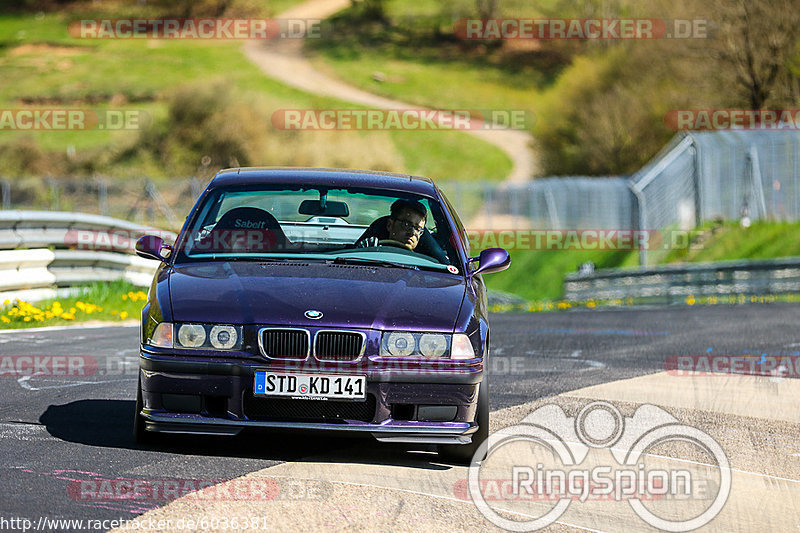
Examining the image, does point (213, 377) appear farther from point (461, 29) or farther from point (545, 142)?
point (461, 29)

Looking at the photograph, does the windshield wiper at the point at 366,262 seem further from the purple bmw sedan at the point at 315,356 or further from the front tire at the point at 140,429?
the front tire at the point at 140,429

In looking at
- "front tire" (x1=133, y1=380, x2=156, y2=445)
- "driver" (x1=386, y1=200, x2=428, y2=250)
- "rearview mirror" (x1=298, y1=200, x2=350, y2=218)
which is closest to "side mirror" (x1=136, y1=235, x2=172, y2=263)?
"rearview mirror" (x1=298, y1=200, x2=350, y2=218)

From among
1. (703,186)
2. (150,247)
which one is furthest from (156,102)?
(150,247)

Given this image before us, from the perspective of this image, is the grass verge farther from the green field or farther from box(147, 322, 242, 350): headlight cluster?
the green field

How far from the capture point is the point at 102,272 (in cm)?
1655

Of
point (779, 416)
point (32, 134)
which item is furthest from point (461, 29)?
point (779, 416)

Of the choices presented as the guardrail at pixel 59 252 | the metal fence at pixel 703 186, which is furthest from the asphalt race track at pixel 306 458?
the metal fence at pixel 703 186

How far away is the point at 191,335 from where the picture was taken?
6.41 m

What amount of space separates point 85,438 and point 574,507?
9.13ft

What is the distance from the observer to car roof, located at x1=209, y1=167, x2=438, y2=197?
794 cm

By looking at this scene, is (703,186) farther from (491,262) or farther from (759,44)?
(491,262)

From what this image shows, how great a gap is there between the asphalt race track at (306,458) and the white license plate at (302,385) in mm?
A: 380

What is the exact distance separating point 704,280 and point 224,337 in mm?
19375

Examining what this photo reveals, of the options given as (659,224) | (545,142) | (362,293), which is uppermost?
(545,142)
